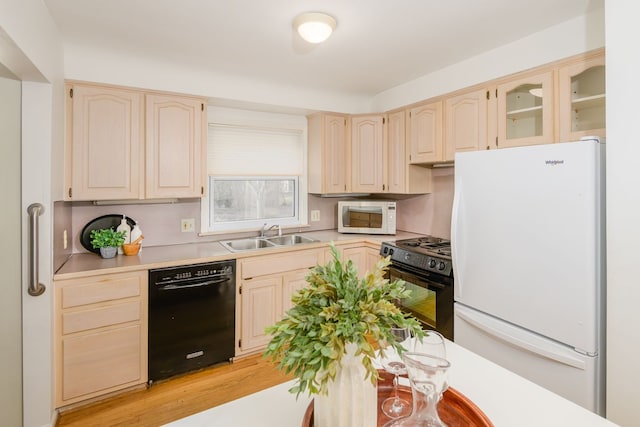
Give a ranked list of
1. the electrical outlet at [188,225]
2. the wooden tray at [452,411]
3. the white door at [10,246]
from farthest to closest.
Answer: the electrical outlet at [188,225] → the white door at [10,246] → the wooden tray at [452,411]

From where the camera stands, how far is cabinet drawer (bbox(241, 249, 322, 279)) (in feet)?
8.79

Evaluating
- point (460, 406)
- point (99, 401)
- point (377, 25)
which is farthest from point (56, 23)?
point (460, 406)

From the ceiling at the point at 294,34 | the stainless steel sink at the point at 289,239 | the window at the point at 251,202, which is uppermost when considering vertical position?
the ceiling at the point at 294,34

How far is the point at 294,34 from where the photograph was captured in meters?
2.19

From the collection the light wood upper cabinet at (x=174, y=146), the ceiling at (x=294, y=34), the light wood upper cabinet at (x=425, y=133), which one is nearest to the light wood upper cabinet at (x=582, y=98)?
the ceiling at (x=294, y=34)

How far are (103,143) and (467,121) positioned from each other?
105 inches

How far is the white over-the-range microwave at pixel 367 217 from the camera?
3.31 meters

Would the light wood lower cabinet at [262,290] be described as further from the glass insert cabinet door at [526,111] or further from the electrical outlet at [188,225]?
the glass insert cabinet door at [526,111]

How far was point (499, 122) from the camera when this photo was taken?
237cm

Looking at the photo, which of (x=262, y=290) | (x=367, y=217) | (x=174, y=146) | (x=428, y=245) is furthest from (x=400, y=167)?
(x=174, y=146)

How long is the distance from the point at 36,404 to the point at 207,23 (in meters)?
2.37

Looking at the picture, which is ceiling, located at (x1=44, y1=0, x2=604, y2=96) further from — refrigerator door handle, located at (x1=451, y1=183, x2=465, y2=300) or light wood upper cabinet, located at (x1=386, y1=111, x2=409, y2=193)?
refrigerator door handle, located at (x1=451, y1=183, x2=465, y2=300)

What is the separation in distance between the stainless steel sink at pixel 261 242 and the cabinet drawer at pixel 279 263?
0.58ft

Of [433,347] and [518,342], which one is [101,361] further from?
[518,342]
